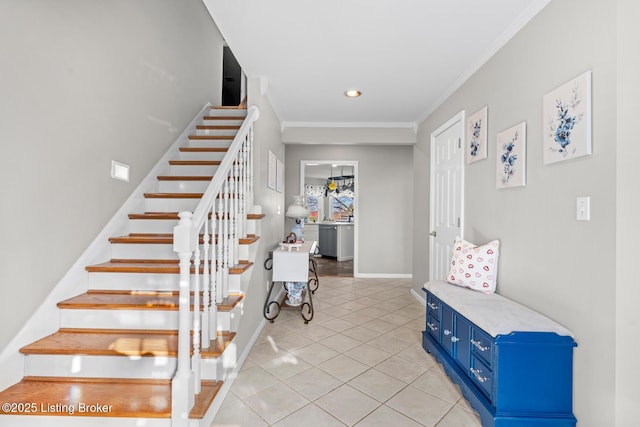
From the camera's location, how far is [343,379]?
2.14m

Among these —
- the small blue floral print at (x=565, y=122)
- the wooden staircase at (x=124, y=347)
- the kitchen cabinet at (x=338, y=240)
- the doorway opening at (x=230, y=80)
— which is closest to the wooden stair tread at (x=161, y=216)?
the wooden staircase at (x=124, y=347)

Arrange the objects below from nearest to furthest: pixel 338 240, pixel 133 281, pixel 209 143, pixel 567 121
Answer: pixel 567 121
pixel 133 281
pixel 209 143
pixel 338 240

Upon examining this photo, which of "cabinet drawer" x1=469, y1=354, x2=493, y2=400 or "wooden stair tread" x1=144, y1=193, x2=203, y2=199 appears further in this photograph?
"wooden stair tread" x1=144, y1=193, x2=203, y2=199

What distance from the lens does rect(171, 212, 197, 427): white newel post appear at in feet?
4.84

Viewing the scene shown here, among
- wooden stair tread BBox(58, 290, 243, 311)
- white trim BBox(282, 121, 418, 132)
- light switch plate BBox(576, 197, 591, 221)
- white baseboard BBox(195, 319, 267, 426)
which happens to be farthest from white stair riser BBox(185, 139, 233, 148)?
light switch plate BBox(576, 197, 591, 221)

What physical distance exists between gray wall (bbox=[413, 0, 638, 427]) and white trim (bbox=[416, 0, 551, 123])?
42 mm

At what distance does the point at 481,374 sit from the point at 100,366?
6.75 ft

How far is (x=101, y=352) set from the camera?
1.65 m

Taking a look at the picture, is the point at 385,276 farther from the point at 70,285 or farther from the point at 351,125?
the point at 70,285

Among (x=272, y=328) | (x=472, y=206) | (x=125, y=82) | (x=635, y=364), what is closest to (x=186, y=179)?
(x=125, y=82)

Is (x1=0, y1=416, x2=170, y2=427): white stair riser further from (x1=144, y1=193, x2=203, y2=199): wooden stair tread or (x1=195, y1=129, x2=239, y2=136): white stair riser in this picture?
(x1=195, y1=129, x2=239, y2=136): white stair riser

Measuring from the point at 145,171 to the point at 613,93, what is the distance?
10.6 feet

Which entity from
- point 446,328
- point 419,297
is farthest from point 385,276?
point 446,328

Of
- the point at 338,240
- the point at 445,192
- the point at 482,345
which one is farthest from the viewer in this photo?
the point at 338,240
